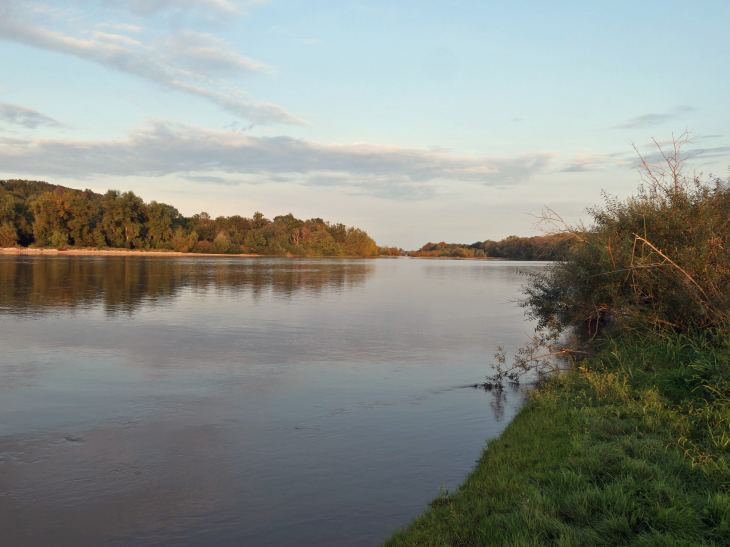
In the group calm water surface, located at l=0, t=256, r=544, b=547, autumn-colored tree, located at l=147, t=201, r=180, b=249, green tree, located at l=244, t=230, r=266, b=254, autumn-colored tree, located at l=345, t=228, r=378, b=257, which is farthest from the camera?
autumn-colored tree, located at l=345, t=228, r=378, b=257

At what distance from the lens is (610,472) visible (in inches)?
200

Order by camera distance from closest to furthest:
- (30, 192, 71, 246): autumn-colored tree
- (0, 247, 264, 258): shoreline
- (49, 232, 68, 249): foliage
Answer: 1. (0, 247, 264, 258): shoreline
2. (30, 192, 71, 246): autumn-colored tree
3. (49, 232, 68, 249): foliage

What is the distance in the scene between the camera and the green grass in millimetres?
4062

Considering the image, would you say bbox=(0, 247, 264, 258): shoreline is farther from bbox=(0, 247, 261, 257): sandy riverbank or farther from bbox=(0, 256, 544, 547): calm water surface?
bbox=(0, 256, 544, 547): calm water surface

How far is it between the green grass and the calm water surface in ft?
2.31

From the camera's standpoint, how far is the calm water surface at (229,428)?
5.09 metres

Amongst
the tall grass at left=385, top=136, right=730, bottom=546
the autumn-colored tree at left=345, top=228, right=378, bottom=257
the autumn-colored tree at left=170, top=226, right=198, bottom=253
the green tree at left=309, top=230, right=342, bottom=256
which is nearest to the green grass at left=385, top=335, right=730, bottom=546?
the tall grass at left=385, top=136, right=730, bottom=546

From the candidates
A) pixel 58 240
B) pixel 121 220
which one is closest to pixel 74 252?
pixel 58 240

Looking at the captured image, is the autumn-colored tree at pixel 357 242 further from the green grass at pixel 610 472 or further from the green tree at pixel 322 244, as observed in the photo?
the green grass at pixel 610 472

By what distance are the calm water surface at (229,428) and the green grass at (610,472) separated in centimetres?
70

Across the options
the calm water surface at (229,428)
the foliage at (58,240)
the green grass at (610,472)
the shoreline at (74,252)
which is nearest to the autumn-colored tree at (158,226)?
the shoreline at (74,252)

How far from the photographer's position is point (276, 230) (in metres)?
138

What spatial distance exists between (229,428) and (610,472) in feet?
17.7

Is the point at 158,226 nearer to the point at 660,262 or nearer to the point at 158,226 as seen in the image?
the point at 158,226
